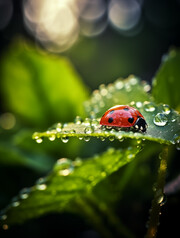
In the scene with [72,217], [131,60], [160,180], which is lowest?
[160,180]

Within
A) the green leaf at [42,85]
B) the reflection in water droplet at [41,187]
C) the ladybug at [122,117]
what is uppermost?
the green leaf at [42,85]

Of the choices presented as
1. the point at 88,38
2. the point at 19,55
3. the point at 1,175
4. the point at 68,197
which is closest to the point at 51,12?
the point at 88,38

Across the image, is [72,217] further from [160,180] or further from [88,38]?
[88,38]

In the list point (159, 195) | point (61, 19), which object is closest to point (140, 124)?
point (159, 195)

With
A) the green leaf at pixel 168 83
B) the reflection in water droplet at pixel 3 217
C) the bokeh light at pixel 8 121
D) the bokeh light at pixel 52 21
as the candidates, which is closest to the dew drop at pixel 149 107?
the green leaf at pixel 168 83

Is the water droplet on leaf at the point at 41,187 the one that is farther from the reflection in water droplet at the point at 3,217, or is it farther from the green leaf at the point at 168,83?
the green leaf at the point at 168,83
